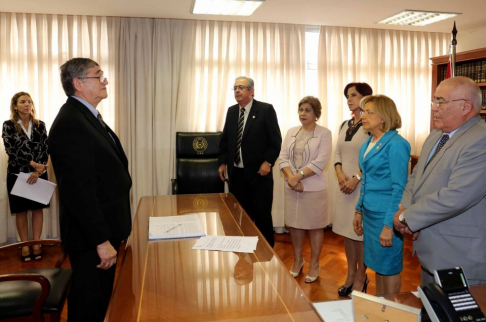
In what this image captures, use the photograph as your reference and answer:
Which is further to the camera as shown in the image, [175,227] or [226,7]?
[226,7]

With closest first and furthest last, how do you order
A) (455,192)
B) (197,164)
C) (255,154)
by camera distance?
(455,192) → (255,154) → (197,164)

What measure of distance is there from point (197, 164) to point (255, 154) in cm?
92

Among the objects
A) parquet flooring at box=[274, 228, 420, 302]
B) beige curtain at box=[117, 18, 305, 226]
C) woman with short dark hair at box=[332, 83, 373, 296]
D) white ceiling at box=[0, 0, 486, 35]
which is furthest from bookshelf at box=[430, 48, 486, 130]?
woman with short dark hair at box=[332, 83, 373, 296]

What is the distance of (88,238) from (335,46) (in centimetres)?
424

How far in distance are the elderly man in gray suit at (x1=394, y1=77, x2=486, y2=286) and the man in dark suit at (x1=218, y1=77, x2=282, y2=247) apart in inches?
71.4

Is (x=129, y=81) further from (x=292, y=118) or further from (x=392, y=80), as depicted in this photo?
(x=392, y=80)

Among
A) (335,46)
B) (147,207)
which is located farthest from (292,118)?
(147,207)

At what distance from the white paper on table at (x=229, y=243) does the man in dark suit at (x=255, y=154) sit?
170 centimetres

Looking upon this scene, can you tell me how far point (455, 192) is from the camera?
1.78 m

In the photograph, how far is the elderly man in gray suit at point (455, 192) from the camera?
179cm

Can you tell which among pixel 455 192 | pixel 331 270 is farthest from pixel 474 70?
pixel 455 192

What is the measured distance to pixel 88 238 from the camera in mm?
1843

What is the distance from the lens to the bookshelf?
4707mm

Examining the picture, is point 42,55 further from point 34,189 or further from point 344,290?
point 344,290
